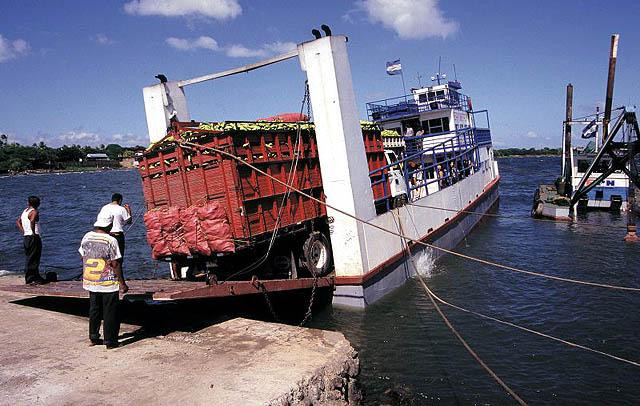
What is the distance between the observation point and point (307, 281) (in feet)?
29.6

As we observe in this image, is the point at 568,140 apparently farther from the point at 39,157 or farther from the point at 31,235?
the point at 39,157

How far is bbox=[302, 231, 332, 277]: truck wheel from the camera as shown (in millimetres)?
10000

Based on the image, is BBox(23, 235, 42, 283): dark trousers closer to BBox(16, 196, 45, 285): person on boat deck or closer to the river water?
BBox(16, 196, 45, 285): person on boat deck

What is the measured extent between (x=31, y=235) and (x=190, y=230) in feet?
10.6

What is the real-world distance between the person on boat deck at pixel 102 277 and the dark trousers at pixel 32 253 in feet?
12.5

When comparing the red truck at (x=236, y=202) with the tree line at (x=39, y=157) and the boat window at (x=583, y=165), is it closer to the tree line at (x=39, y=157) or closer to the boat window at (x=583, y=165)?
the boat window at (x=583, y=165)

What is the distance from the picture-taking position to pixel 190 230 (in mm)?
8594

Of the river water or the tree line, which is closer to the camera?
the river water

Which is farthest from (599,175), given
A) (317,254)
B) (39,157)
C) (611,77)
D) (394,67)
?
(39,157)

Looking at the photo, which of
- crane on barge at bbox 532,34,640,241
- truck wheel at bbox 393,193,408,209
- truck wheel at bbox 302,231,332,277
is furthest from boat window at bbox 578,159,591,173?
truck wheel at bbox 302,231,332,277

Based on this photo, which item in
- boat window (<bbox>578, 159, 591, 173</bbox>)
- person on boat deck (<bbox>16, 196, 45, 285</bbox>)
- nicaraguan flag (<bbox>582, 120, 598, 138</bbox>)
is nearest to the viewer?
person on boat deck (<bbox>16, 196, 45, 285</bbox>)

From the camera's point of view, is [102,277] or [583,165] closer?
[102,277]

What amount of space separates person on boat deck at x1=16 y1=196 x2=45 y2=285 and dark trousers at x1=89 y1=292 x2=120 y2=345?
11.7 feet

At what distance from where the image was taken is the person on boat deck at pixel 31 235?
863 centimetres
